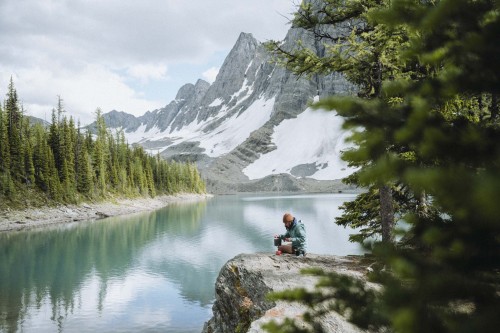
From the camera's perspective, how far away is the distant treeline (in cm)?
5634

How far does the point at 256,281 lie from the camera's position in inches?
376

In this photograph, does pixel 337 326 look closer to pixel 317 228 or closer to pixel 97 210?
pixel 317 228

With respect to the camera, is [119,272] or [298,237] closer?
[298,237]

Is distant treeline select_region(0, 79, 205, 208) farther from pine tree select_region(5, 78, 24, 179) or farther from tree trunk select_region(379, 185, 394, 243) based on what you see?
tree trunk select_region(379, 185, 394, 243)

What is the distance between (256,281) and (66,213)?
2229 inches

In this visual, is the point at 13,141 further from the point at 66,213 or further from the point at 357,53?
the point at 357,53

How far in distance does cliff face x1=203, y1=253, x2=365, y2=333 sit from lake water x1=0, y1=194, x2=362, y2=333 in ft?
17.5

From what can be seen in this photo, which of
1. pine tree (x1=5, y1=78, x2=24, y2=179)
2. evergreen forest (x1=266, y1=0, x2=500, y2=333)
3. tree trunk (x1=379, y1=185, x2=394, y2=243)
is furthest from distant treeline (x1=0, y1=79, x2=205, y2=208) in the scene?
evergreen forest (x1=266, y1=0, x2=500, y2=333)

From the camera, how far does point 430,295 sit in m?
1.35

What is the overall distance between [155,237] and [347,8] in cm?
3690

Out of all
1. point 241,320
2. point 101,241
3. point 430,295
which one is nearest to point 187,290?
point 241,320

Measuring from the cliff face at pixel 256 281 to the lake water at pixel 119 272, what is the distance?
534 centimetres

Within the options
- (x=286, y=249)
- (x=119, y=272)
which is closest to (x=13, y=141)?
(x=119, y=272)

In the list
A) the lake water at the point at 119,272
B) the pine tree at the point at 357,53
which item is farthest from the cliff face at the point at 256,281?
the lake water at the point at 119,272
